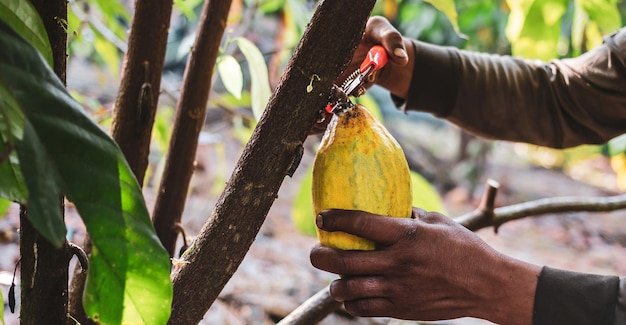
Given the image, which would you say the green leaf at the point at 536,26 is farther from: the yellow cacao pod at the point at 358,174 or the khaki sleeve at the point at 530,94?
the yellow cacao pod at the point at 358,174

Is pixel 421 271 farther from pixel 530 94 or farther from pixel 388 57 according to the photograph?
pixel 530 94

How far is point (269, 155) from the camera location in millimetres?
645

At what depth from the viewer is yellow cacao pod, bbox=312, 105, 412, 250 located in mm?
712

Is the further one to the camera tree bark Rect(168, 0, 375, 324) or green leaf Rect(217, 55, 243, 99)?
green leaf Rect(217, 55, 243, 99)

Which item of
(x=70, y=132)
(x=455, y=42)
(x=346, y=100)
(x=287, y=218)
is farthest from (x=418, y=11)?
(x=70, y=132)

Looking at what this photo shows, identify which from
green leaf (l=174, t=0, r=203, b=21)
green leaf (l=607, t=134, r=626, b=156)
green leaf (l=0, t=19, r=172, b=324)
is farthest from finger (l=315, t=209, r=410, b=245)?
green leaf (l=607, t=134, r=626, b=156)

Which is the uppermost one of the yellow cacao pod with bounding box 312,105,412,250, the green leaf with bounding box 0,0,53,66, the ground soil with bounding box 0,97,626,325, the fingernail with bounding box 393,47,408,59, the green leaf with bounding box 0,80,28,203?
the green leaf with bounding box 0,0,53,66

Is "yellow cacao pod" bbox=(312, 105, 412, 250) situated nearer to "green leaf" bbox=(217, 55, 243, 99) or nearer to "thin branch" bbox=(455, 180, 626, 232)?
"green leaf" bbox=(217, 55, 243, 99)

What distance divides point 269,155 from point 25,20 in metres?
0.25

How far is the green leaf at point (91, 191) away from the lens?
45 centimetres

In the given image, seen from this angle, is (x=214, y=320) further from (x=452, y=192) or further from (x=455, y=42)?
(x=452, y=192)

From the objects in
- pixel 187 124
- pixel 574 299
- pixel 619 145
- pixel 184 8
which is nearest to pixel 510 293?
pixel 574 299

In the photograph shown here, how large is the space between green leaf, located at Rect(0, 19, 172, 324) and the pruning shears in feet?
0.91

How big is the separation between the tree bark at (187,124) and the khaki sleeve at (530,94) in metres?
0.48
